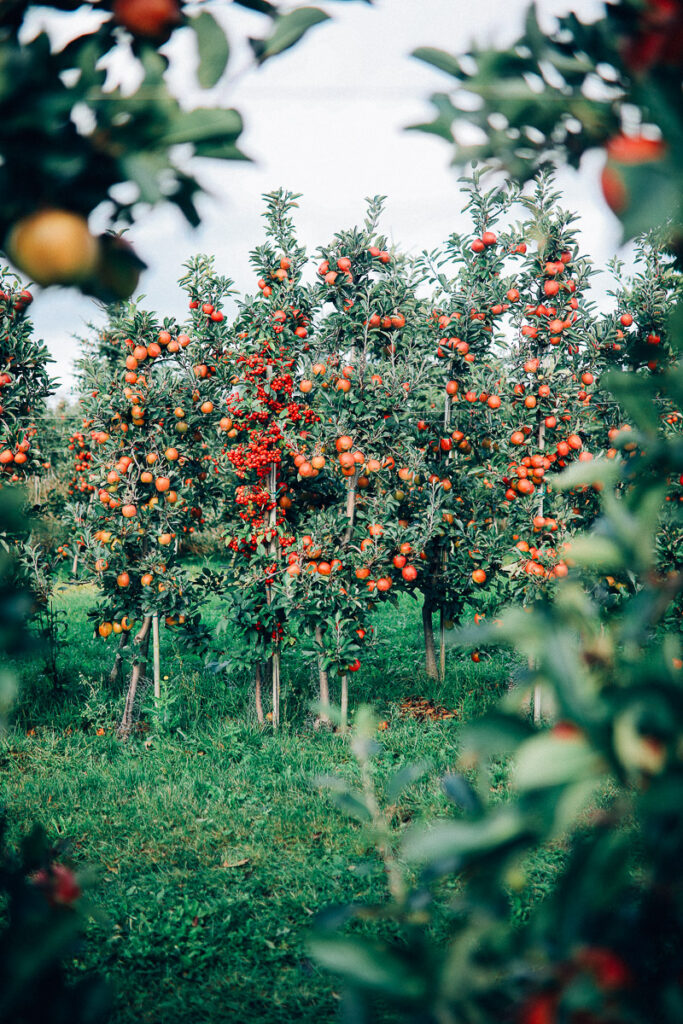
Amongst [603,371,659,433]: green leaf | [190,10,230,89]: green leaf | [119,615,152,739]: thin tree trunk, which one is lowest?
[119,615,152,739]: thin tree trunk

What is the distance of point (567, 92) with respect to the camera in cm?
83

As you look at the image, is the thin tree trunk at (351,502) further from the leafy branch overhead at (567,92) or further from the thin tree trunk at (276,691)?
the leafy branch overhead at (567,92)

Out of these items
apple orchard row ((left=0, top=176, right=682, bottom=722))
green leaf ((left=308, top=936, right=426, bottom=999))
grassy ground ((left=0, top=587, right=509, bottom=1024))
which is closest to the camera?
green leaf ((left=308, top=936, right=426, bottom=999))

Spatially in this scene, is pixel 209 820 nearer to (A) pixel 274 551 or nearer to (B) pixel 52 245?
(A) pixel 274 551

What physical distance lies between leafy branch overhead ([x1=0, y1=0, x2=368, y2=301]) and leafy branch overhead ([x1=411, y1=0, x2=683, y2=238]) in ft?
0.66

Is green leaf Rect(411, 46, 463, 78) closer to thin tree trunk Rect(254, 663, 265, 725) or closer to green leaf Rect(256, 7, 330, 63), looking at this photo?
green leaf Rect(256, 7, 330, 63)

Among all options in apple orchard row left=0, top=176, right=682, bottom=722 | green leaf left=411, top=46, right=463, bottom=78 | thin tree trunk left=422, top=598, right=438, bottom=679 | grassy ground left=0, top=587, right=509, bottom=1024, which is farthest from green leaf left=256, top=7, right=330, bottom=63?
thin tree trunk left=422, top=598, right=438, bottom=679

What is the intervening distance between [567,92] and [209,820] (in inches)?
137

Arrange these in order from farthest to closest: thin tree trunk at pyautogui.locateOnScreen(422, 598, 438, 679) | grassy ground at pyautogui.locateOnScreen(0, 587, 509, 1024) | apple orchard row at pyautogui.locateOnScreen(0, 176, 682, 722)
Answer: thin tree trunk at pyautogui.locateOnScreen(422, 598, 438, 679)
apple orchard row at pyautogui.locateOnScreen(0, 176, 682, 722)
grassy ground at pyautogui.locateOnScreen(0, 587, 509, 1024)

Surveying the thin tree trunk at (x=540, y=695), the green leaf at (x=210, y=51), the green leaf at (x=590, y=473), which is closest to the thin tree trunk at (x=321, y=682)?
the thin tree trunk at (x=540, y=695)

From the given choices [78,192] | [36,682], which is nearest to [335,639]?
[36,682]

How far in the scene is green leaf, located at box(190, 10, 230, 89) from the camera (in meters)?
0.79

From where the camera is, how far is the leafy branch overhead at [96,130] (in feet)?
2.37

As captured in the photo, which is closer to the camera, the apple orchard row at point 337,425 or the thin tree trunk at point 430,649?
the apple orchard row at point 337,425
